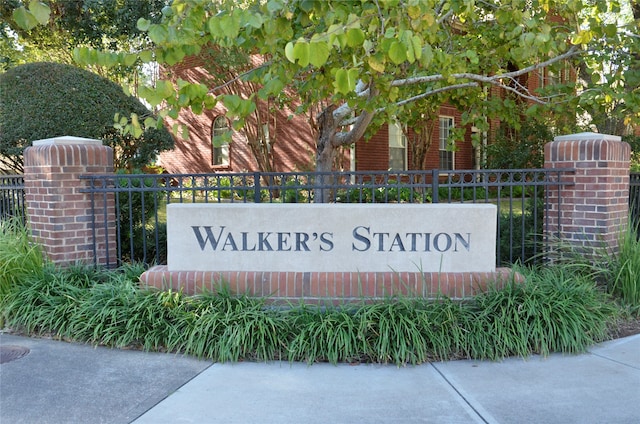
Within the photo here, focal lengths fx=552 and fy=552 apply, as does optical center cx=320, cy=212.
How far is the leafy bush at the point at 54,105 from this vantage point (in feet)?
22.5

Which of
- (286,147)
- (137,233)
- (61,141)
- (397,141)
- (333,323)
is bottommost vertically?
(333,323)

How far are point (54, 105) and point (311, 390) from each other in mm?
5246

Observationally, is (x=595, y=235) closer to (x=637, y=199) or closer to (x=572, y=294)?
(x=572, y=294)

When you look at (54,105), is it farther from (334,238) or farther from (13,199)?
(334,238)

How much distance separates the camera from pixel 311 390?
3.70m

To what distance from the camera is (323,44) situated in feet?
9.38

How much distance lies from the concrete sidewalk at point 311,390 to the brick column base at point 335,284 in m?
0.70

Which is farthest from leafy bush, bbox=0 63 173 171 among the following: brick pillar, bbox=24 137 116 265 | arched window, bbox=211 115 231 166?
arched window, bbox=211 115 231 166

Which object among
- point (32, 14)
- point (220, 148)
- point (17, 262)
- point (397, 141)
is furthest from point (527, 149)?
point (220, 148)

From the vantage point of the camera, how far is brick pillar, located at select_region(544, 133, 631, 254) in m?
5.55

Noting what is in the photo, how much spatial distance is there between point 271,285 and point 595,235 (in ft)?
11.0

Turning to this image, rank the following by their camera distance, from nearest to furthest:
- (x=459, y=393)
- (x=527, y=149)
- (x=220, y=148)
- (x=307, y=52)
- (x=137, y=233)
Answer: (x=307, y=52) → (x=459, y=393) → (x=137, y=233) → (x=527, y=149) → (x=220, y=148)

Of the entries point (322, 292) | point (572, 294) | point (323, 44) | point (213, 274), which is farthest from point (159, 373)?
point (572, 294)

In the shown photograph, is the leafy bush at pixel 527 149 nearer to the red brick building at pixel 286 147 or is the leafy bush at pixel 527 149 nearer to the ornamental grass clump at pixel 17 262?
the red brick building at pixel 286 147
